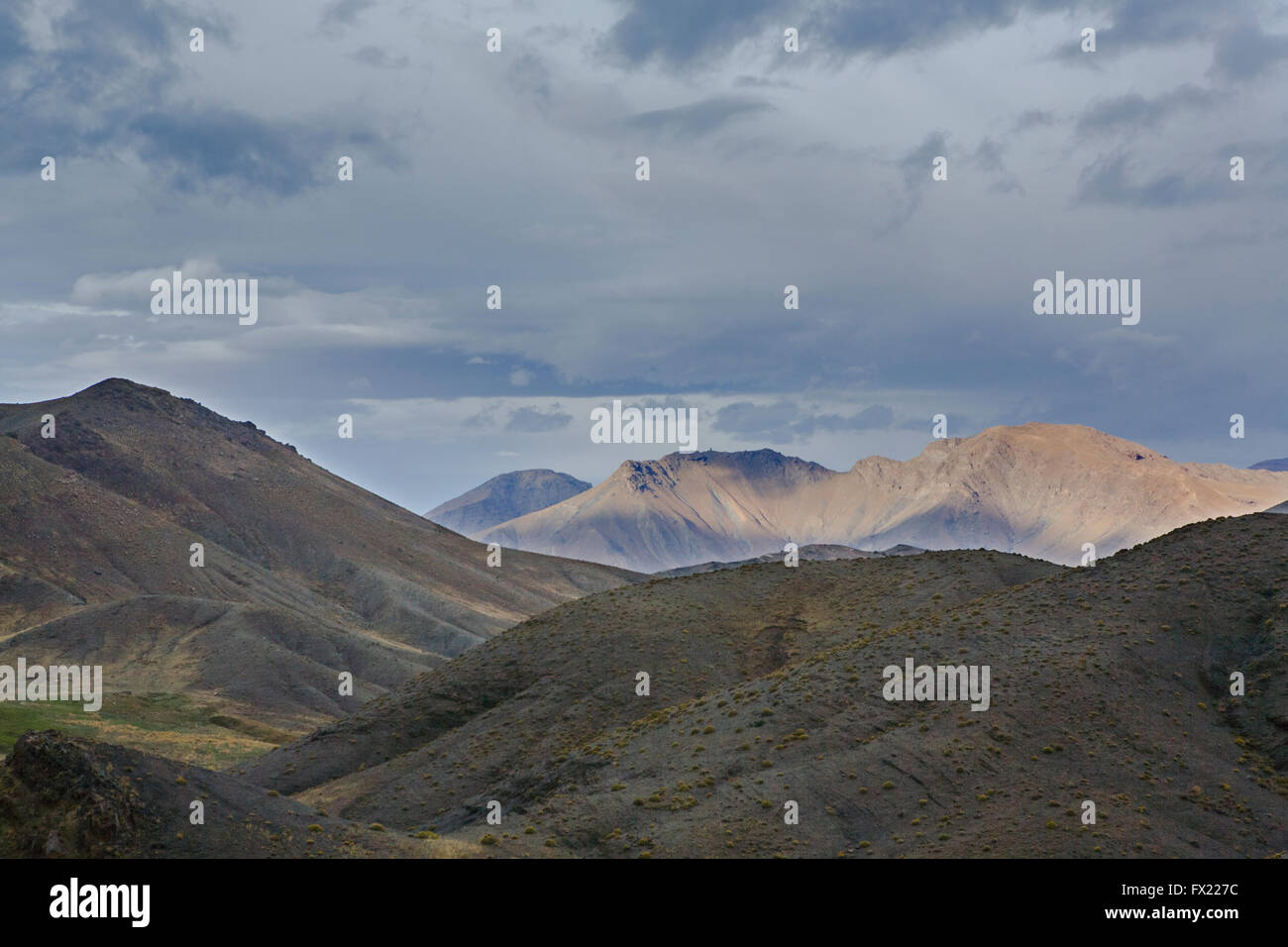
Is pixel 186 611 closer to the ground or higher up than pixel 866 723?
higher up

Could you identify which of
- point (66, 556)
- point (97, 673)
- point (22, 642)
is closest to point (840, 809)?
point (97, 673)

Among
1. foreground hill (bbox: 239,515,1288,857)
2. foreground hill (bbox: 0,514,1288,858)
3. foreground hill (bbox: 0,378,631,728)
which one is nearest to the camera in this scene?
foreground hill (bbox: 0,514,1288,858)

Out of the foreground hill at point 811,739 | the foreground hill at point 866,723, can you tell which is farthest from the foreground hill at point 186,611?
the foreground hill at point 811,739

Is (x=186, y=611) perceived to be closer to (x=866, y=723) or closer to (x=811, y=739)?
(x=811, y=739)

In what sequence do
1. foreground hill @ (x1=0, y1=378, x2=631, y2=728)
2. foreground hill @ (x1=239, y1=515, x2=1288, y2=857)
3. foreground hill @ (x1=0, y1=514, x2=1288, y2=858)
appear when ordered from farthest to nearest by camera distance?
foreground hill @ (x1=0, y1=378, x2=631, y2=728)
foreground hill @ (x1=239, y1=515, x2=1288, y2=857)
foreground hill @ (x1=0, y1=514, x2=1288, y2=858)

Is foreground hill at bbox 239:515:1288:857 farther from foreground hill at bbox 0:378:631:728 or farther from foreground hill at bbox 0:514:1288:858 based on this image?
foreground hill at bbox 0:378:631:728

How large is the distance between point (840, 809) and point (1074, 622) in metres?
20.8

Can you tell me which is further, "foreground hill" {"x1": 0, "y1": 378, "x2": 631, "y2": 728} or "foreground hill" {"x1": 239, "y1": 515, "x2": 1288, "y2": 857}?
"foreground hill" {"x1": 0, "y1": 378, "x2": 631, "y2": 728}

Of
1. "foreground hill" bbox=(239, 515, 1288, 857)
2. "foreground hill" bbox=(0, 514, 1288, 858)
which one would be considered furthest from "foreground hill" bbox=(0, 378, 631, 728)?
"foreground hill" bbox=(0, 514, 1288, 858)

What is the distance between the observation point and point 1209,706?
48125mm

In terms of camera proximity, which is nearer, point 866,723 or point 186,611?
point 866,723

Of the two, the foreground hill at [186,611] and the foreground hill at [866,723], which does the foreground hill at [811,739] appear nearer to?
the foreground hill at [866,723]

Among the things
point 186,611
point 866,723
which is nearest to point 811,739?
point 866,723
